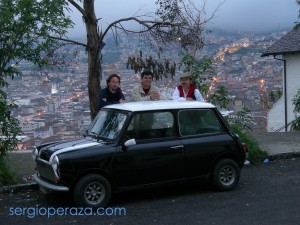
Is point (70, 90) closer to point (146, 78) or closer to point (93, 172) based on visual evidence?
point (146, 78)

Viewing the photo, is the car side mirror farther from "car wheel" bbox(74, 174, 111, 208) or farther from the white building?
the white building

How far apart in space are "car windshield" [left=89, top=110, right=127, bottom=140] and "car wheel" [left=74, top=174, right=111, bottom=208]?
0.74 m

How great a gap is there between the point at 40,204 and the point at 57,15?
11.5 ft

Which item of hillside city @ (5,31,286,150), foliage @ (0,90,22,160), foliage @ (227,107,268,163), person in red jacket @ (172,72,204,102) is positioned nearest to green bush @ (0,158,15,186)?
foliage @ (0,90,22,160)

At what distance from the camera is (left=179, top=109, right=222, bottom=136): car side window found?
8.23 metres

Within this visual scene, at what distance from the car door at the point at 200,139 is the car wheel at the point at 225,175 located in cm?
15

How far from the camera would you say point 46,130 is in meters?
12.4

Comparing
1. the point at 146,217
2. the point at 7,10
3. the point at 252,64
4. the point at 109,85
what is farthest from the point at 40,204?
the point at 252,64

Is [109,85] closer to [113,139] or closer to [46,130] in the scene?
[113,139]

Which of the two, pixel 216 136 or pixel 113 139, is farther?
pixel 216 136

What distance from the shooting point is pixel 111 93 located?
9594 mm

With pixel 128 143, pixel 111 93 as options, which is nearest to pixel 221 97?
pixel 111 93

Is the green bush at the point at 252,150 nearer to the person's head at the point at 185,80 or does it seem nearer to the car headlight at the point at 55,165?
the person's head at the point at 185,80

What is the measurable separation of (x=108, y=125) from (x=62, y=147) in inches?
33.3
